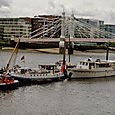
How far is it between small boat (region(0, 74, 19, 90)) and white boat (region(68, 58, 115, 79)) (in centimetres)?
795

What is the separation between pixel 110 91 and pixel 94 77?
743cm

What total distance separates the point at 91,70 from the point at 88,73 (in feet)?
1.38

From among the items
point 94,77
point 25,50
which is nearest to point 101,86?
point 94,77

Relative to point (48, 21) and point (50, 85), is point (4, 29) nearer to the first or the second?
point (48, 21)

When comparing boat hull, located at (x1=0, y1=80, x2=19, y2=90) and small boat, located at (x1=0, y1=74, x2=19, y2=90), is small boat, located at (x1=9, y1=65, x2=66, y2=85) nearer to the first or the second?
boat hull, located at (x1=0, y1=80, x2=19, y2=90)

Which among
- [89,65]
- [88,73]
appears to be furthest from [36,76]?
[89,65]

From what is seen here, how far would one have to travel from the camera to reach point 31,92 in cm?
2886

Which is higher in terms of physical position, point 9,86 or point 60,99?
point 9,86

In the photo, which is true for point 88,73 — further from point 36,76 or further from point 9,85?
point 9,85

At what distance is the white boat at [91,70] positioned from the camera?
36719 mm

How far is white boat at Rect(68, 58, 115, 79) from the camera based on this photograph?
3672 cm

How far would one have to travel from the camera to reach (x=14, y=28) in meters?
116

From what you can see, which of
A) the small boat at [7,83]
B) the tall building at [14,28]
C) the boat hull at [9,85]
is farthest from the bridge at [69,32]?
the tall building at [14,28]

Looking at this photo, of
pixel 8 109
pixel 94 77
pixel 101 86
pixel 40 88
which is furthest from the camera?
pixel 94 77
